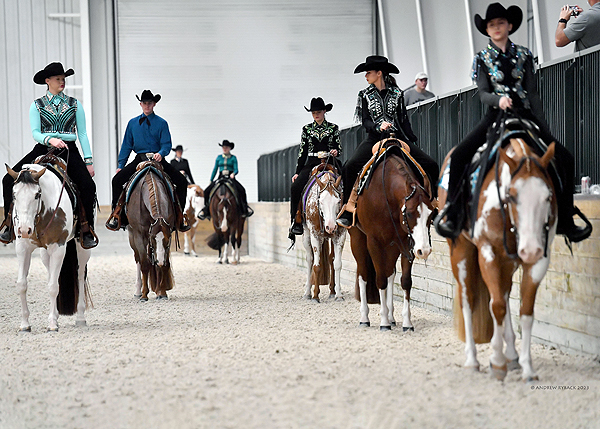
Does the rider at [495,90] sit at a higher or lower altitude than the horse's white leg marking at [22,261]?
higher

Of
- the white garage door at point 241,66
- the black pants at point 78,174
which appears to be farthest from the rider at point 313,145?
the white garage door at point 241,66

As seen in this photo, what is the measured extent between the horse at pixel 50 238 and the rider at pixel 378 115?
2.48m

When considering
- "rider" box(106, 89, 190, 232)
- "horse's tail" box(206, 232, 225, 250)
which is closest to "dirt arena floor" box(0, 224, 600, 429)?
"rider" box(106, 89, 190, 232)

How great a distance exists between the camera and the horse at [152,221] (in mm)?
8586

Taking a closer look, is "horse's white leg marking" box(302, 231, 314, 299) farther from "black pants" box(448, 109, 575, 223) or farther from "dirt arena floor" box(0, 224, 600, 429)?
"black pants" box(448, 109, 575, 223)

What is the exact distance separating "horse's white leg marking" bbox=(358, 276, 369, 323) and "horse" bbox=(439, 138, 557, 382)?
2084 millimetres

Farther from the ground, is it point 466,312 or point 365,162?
point 365,162

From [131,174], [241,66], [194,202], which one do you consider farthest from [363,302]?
[241,66]

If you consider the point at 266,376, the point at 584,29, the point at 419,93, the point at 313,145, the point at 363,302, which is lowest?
the point at 266,376

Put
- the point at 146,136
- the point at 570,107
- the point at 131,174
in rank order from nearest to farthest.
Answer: the point at 570,107 < the point at 131,174 < the point at 146,136

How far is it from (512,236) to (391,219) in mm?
2027

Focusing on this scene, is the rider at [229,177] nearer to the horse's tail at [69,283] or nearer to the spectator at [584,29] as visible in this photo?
the horse's tail at [69,283]

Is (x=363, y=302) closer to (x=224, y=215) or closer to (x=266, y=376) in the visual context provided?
(x=266, y=376)

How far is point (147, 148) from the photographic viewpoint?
9.34 meters
